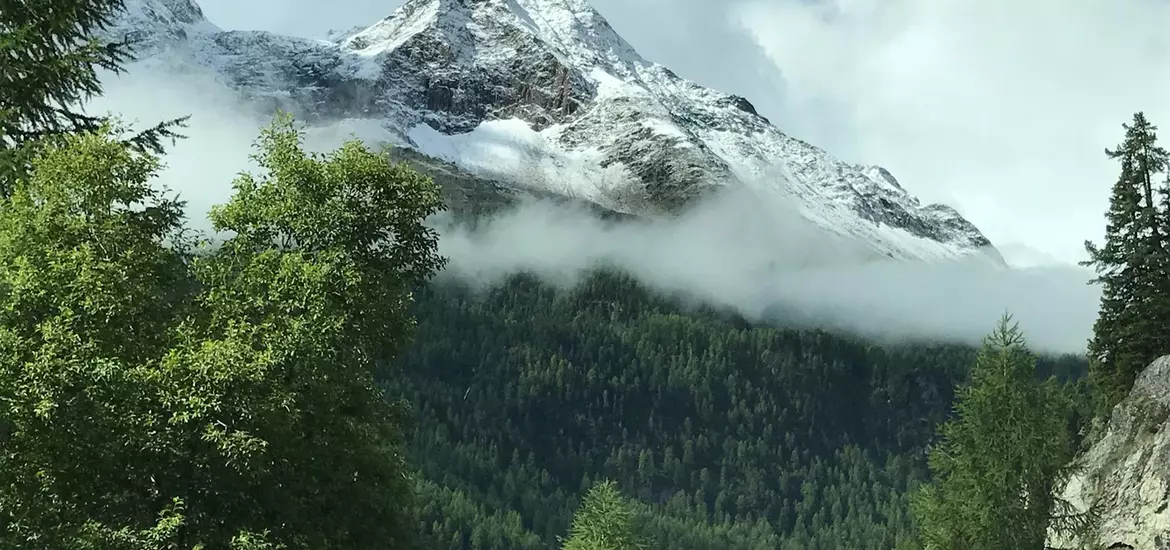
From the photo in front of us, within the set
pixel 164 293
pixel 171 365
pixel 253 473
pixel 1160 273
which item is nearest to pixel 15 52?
pixel 164 293

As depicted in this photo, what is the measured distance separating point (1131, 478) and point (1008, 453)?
21.4 ft

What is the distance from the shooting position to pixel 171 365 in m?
13.7

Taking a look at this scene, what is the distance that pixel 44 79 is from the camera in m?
17.0

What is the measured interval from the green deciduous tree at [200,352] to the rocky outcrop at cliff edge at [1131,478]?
2970 centimetres

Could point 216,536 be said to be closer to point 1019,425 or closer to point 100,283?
point 100,283

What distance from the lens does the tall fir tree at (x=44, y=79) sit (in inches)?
643

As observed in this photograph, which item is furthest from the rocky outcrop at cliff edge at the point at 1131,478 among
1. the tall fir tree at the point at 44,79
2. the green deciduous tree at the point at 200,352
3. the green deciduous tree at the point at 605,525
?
the tall fir tree at the point at 44,79

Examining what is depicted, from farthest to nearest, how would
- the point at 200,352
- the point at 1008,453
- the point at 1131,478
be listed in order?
1. the point at 1131,478
2. the point at 1008,453
3. the point at 200,352

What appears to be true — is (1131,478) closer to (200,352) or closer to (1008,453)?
(1008,453)

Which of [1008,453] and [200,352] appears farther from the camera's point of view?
[1008,453]

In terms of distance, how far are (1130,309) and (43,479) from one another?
47399mm

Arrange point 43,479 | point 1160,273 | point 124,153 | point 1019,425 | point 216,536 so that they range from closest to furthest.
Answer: point 43,479 → point 216,536 → point 124,153 → point 1019,425 → point 1160,273

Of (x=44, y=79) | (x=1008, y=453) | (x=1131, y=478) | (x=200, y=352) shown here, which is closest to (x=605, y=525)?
(x=1008, y=453)

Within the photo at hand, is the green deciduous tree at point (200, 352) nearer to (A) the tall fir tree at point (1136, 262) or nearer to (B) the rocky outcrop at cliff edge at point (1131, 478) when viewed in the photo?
(B) the rocky outcrop at cliff edge at point (1131, 478)
